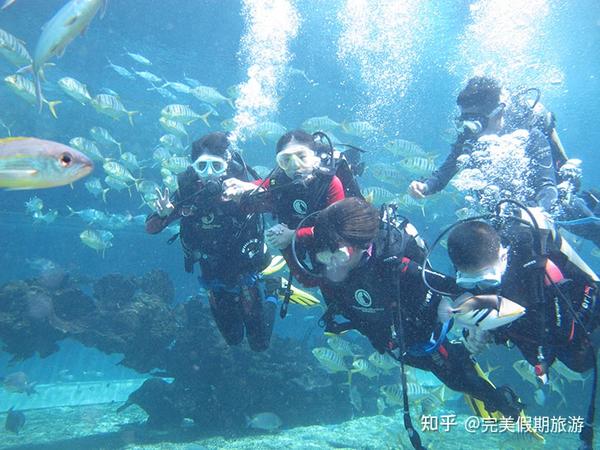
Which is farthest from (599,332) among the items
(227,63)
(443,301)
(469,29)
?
(227,63)

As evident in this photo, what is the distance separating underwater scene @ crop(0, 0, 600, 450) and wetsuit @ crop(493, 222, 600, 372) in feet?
0.07

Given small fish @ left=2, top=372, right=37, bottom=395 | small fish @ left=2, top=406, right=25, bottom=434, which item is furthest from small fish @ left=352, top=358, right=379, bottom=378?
small fish @ left=2, top=372, right=37, bottom=395

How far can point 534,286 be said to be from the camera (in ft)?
10.3

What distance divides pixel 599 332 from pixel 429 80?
2664 cm

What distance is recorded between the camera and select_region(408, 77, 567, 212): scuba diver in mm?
5129

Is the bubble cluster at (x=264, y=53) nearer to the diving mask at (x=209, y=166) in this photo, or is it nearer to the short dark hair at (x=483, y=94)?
the diving mask at (x=209, y=166)

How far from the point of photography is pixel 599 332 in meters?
3.70

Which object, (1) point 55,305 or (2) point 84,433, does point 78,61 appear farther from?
(2) point 84,433

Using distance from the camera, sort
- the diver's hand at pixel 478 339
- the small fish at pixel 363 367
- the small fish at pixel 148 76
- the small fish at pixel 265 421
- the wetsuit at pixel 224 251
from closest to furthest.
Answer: the diver's hand at pixel 478 339 → the wetsuit at pixel 224 251 → the small fish at pixel 265 421 → the small fish at pixel 363 367 → the small fish at pixel 148 76

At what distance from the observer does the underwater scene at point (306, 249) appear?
3.32 meters

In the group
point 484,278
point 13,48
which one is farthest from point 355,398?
point 13,48

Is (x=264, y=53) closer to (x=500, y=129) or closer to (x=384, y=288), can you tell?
(x=500, y=129)

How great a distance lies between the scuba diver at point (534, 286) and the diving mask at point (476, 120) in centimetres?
219

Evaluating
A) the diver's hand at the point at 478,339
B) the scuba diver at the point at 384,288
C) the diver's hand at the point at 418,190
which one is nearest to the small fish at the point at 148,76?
the diver's hand at the point at 418,190
